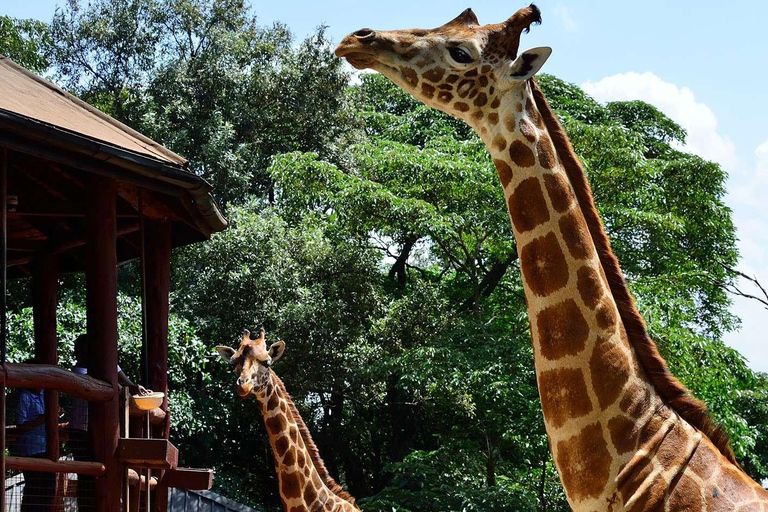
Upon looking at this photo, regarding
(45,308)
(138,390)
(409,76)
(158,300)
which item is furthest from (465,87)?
(45,308)

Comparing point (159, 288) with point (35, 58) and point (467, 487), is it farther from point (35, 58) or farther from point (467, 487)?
point (35, 58)

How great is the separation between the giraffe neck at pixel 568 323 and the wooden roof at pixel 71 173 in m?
2.95

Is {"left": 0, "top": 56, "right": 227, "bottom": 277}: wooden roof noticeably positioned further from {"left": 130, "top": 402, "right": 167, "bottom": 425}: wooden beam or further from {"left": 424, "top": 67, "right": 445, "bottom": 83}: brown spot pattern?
{"left": 424, "top": 67, "right": 445, "bottom": 83}: brown spot pattern

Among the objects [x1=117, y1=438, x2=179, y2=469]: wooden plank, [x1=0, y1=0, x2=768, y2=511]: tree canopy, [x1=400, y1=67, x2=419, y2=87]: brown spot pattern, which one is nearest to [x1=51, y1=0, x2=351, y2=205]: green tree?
[x1=0, y1=0, x2=768, y2=511]: tree canopy

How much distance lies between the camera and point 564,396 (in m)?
3.65

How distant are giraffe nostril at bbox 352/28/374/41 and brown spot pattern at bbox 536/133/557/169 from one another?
2.45 feet

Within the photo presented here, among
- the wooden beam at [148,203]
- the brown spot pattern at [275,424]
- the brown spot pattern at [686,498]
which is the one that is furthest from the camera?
the brown spot pattern at [275,424]

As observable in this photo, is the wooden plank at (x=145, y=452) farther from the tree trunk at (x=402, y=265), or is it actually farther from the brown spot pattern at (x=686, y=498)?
the tree trunk at (x=402, y=265)

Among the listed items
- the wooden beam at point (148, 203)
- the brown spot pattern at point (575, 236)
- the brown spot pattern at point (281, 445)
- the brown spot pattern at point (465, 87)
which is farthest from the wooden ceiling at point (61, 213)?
the brown spot pattern at point (575, 236)

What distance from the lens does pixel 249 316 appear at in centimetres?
1780

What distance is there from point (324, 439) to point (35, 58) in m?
9.48

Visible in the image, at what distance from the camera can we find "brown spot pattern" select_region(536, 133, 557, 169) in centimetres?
379

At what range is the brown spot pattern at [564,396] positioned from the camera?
3.60 metres

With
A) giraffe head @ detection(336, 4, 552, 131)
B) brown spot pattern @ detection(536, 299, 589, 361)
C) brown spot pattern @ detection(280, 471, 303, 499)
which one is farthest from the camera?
brown spot pattern @ detection(280, 471, 303, 499)
